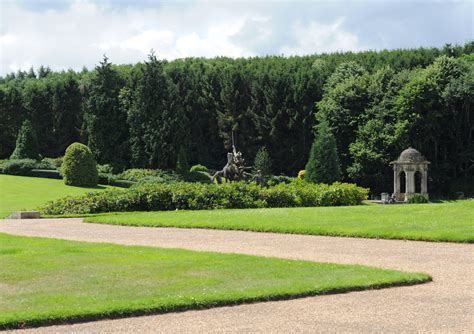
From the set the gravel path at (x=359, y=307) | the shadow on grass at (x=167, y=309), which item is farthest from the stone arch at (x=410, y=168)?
the shadow on grass at (x=167, y=309)

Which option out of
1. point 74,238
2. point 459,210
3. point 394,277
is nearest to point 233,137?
point 459,210

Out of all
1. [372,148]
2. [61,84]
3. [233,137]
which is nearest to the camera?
[372,148]

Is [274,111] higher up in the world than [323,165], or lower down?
higher up

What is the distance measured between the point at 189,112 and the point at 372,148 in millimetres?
22376

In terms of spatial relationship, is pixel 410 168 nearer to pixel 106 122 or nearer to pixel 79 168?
pixel 79 168

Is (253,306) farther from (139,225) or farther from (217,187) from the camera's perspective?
(217,187)

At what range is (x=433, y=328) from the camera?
8.70 meters

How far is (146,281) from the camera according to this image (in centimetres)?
1155

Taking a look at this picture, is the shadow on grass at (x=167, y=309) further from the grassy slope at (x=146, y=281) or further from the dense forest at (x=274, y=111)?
the dense forest at (x=274, y=111)

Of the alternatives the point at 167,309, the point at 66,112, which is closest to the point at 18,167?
the point at 66,112

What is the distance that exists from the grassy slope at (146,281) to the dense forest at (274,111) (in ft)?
136

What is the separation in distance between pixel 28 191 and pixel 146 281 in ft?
111

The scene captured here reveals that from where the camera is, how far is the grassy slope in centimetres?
962

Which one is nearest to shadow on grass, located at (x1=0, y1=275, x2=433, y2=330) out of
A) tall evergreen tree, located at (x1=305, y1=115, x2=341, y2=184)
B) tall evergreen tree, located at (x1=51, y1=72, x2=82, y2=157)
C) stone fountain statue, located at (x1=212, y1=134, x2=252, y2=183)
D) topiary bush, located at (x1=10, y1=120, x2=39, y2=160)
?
stone fountain statue, located at (x1=212, y1=134, x2=252, y2=183)
